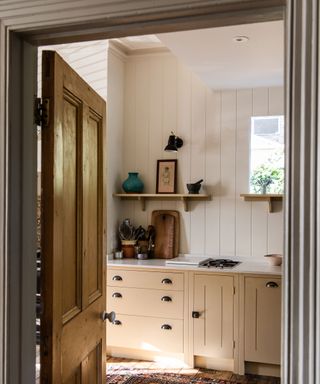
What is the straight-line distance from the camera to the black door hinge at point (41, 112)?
153cm

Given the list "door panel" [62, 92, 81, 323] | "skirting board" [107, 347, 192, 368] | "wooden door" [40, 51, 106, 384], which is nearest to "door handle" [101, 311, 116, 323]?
"wooden door" [40, 51, 106, 384]

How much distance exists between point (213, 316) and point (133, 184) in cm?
151

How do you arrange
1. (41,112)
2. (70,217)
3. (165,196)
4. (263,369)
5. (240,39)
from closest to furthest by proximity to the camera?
(41,112)
(70,217)
(240,39)
(263,369)
(165,196)

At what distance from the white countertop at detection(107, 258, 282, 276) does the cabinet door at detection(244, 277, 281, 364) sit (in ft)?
0.27

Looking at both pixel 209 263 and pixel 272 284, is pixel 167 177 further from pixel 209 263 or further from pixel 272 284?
pixel 272 284

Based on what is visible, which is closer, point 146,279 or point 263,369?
point 263,369

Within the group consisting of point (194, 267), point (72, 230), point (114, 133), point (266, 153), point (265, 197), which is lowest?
point (194, 267)

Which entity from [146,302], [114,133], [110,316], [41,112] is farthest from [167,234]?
[41,112]

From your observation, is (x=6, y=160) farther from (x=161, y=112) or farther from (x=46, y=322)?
(x=161, y=112)

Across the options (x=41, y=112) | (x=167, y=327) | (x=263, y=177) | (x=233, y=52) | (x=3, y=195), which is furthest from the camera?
(x=263, y=177)

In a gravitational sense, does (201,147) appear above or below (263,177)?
above

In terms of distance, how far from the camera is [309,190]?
1094mm

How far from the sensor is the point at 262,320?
3.69 metres

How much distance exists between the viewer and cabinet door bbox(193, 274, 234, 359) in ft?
12.4
